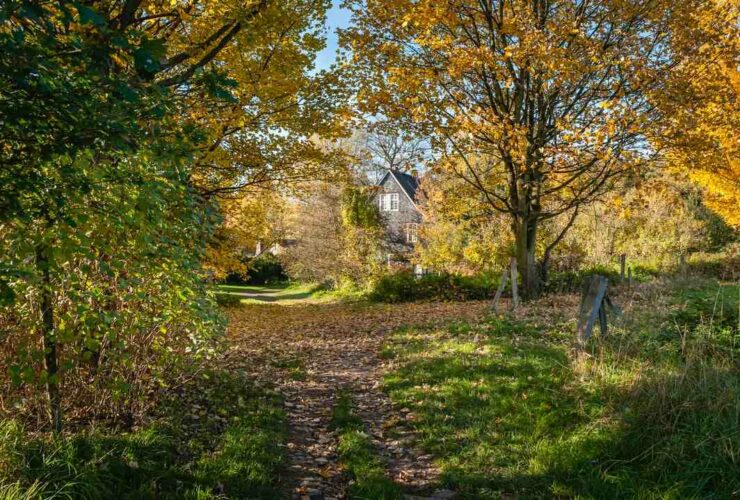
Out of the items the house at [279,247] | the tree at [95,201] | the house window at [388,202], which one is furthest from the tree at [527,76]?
the house window at [388,202]

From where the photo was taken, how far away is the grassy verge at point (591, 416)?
3.72 meters

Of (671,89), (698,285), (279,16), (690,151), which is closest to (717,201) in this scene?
(698,285)

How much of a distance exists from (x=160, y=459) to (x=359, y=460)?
173 cm

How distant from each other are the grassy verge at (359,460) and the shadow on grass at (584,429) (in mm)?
540

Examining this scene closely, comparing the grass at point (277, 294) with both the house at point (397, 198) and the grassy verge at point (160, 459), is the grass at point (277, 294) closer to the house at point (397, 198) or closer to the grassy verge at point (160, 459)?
the house at point (397, 198)

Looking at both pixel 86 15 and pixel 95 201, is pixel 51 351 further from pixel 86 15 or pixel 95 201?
pixel 86 15

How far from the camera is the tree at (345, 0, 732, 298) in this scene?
33.1ft

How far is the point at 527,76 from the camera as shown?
12.8m

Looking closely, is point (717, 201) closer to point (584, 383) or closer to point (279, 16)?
point (584, 383)

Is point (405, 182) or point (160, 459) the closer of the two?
point (160, 459)

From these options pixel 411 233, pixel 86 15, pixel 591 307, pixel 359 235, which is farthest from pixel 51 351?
pixel 411 233

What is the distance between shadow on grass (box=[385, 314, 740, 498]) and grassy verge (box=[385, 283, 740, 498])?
1 centimetres

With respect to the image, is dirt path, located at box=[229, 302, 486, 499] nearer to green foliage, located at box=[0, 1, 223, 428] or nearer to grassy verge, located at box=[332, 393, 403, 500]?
grassy verge, located at box=[332, 393, 403, 500]

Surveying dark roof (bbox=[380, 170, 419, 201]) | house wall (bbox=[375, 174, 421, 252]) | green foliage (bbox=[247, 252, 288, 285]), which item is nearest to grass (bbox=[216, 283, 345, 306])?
green foliage (bbox=[247, 252, 288, 285])
